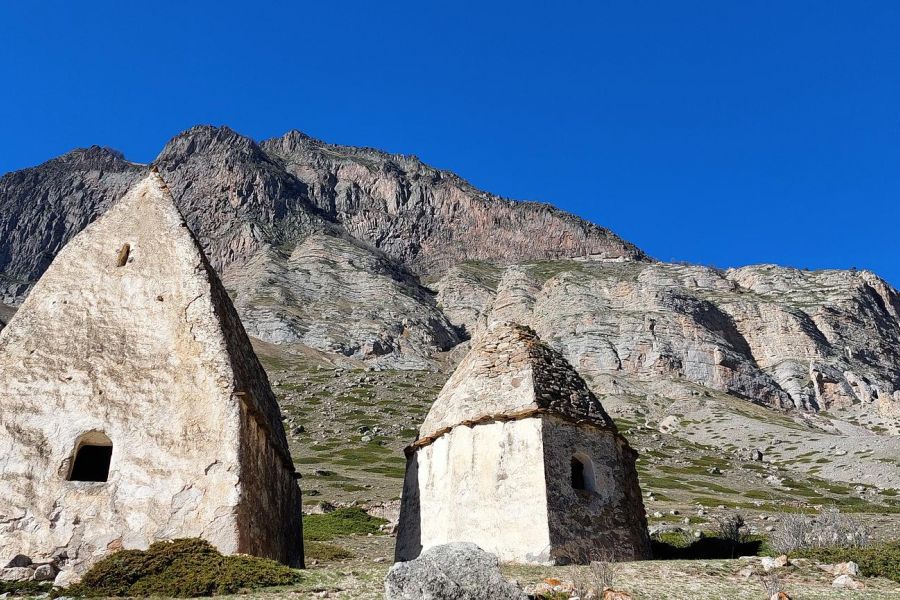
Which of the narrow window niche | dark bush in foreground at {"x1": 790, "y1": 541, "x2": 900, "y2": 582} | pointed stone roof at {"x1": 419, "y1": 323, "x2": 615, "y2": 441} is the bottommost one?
dark bush in foreground at {"x1": 790, "y1": 541, "x2": 900, "y2": 582}

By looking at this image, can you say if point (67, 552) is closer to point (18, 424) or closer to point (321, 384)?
point (18, 424)

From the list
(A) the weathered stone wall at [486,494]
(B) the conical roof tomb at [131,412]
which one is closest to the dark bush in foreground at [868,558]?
(A) the weathered stone wall at [486,494]

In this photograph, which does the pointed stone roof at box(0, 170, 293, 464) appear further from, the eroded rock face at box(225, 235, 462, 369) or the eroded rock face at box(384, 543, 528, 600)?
the eroded rock face at box(225, 235, 462, 369)

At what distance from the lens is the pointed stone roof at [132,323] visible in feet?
49.8

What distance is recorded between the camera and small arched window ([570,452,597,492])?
17375 mm

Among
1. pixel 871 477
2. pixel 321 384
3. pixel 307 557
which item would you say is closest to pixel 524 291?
pixel 321 384

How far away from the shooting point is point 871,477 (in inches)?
2835

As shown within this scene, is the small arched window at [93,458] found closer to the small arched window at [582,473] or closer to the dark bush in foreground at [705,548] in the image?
the small arched window at [582,473]

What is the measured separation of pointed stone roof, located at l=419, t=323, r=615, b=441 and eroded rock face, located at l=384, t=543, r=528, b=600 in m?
6.17

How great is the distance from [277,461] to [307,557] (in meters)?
6.63

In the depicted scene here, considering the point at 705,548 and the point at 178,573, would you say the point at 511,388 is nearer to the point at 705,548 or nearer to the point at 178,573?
the point at 178,573

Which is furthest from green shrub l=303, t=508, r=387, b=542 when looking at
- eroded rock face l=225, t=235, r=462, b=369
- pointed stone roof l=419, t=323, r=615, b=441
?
eroded rock face l=225, t=235, r=462, b=369

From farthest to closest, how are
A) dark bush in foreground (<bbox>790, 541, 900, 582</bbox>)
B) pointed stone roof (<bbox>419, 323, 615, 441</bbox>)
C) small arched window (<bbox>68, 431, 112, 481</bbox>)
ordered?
pointed stone roof (<bbox>419, 323, 615, 441</bbox>) < dark bush in foreground (<bbox>790, 541, 900, 582</bbox>) < small arched window (<bbox>68, 431, 112, 481</bbox>)

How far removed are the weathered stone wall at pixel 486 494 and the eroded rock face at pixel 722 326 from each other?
329ft
